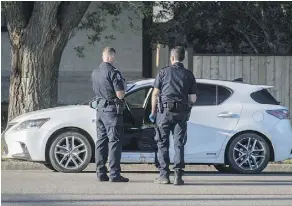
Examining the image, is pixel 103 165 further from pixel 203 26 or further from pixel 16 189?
pixel 203 26

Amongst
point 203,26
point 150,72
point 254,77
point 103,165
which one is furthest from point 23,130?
point 150,72

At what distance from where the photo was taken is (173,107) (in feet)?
31.4

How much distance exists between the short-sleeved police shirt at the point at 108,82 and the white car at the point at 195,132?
1145 mm

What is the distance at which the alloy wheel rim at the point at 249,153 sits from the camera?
11.2m

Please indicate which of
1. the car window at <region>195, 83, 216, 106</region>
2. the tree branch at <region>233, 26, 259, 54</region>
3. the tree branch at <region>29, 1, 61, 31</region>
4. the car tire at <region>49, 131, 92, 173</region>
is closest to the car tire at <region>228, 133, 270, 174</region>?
the car window at <region>195, 83, 216, 106</region>

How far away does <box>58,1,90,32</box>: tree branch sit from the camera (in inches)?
529

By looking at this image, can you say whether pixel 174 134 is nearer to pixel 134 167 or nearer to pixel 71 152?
pixel 71 152

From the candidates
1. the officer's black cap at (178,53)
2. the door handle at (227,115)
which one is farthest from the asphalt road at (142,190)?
the officer's black cap at (178,53)

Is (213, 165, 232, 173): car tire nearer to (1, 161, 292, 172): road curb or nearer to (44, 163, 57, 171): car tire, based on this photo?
(1, 161, 292, 172): road curb

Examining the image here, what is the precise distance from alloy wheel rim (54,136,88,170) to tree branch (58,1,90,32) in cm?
313

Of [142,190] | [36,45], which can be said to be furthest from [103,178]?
[36,45]

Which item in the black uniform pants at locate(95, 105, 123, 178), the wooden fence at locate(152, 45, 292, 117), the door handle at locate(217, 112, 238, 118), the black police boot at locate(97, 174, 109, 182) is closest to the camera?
the black uniform pants at locate(95, 105, 123, 178)

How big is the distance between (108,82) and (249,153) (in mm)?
2735

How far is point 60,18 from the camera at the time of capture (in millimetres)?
13477
